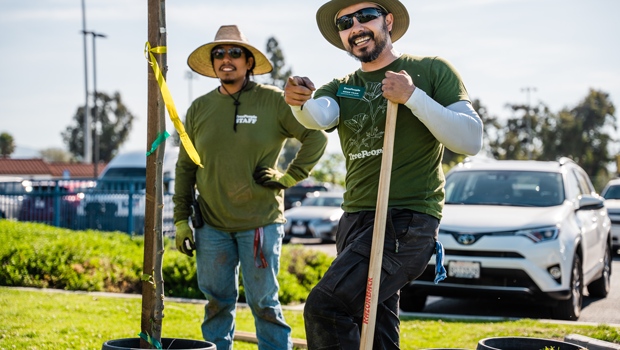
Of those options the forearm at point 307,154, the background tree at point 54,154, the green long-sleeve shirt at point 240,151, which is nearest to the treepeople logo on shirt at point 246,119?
the green long-sleeve shirt at point 240,151

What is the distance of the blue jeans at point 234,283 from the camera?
5.33m

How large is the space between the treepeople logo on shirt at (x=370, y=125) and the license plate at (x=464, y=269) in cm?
477

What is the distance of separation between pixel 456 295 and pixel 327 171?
1607 inches

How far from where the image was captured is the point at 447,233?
8.73 m

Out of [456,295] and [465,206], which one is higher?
[465,206]

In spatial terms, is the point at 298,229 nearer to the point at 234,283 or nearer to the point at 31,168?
the point at 234,283

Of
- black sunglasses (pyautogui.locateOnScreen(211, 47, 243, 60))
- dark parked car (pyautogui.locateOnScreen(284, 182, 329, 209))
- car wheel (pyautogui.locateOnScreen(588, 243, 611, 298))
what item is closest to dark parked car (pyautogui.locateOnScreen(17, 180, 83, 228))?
car wheel (pyautogui.locateOnScreen(588, 243, 611, 298))

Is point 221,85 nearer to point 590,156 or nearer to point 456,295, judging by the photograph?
point 456,295

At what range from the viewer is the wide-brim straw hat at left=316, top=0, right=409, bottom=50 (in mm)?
4098

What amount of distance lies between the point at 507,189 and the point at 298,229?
13087 mm

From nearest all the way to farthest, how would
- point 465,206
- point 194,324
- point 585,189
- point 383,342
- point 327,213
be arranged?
1. point 383,342
2. point 194,324
3. point 465,206
4. point 585,189
5. point 327,213

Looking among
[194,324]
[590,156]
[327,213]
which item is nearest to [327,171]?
[590,156]

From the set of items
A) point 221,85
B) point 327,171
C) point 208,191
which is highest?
point 221,85

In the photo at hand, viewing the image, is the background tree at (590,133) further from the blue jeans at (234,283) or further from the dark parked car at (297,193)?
the blue jeans at (234,283)
